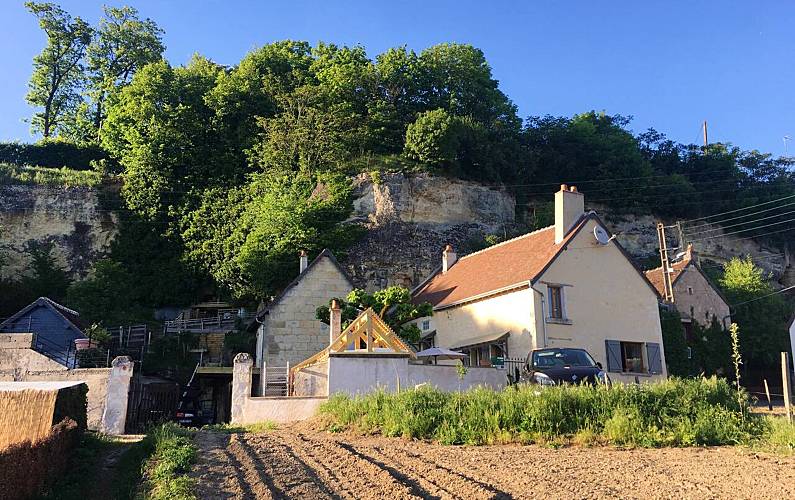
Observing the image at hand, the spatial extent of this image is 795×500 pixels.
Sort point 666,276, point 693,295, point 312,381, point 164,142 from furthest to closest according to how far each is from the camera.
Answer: point 164,142 < point 693,295 < point 666,276 < point 312,381

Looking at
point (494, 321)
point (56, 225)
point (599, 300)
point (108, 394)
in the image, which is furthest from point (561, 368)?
point (56, 225)

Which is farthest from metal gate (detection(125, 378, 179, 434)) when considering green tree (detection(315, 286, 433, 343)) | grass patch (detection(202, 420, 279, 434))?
green tree (detection(315, 286, 433, 343))

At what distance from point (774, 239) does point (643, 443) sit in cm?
4303

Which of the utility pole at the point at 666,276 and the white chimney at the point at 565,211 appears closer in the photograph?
the white chimney at the point at 565,211

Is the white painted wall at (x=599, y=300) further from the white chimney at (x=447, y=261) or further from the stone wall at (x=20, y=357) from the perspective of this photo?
the stone wall at (x=20, y=357)

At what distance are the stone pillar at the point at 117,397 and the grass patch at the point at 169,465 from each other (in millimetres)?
5891

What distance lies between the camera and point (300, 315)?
26.8 m

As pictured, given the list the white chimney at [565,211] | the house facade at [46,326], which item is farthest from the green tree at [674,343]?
the house facade at [46,326]

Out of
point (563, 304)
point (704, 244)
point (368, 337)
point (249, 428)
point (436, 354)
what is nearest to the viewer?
point (249, 428)

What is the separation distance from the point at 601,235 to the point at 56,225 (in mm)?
31589

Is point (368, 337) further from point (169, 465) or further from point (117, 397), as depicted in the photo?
point (169, 465)

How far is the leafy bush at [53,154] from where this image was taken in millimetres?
46688

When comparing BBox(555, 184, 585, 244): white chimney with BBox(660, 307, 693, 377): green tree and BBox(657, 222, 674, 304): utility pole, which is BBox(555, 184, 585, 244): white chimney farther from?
BBox(660, 307, 693, 377): green tree

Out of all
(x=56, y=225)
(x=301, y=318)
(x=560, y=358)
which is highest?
(x=56, y=225)
